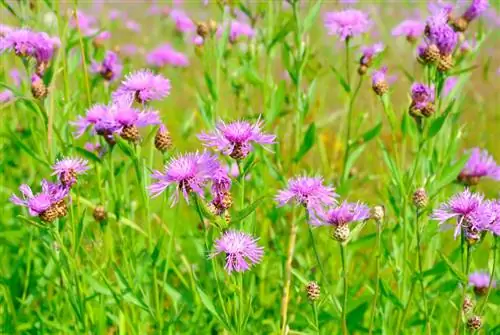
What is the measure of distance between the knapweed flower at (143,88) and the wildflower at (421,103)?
0.49 metres

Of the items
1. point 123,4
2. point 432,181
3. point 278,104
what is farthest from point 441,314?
point 123,4

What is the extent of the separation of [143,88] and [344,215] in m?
0.49

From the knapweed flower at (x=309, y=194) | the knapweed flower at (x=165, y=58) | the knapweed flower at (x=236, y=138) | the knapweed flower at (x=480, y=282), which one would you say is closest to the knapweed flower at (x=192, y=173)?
the knapweed flower at (x=236, y=138)

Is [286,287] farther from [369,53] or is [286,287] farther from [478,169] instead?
[369,53]

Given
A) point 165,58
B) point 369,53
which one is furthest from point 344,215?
point 165,58

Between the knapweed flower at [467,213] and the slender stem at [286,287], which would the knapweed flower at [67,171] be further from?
the knapweed flower at [467,213]

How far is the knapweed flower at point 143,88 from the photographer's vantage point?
4.69 ft

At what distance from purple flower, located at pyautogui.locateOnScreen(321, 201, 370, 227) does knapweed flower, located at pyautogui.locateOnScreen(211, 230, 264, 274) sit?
0.14m

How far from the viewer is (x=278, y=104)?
1.71 meters

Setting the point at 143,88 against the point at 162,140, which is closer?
the point at 162,140

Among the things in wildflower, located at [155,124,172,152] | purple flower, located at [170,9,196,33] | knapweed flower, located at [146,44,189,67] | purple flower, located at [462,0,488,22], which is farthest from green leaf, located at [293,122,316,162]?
knapweed flower, located at [146,44,189,67]

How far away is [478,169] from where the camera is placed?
5.33ft

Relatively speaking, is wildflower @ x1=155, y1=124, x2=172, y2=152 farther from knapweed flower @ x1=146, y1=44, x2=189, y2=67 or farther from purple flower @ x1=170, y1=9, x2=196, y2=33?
knapweed flower @ x1=146, y1=44, x2=189, y2=67

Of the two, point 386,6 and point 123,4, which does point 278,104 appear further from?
point 123,4
